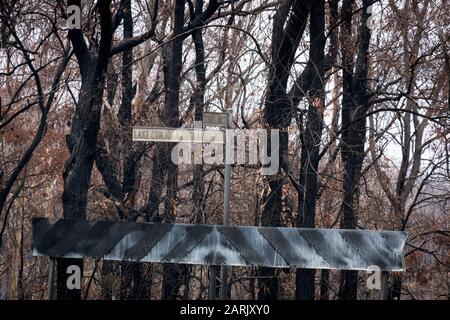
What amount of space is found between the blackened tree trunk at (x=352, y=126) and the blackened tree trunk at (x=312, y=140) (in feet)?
1.98

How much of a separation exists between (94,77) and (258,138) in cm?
290

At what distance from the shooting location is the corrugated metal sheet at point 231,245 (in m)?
8.12

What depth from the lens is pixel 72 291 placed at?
1026 cm

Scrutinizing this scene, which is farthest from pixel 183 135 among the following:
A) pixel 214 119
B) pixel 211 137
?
pixel 214 119

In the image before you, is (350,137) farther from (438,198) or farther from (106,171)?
(106,171)

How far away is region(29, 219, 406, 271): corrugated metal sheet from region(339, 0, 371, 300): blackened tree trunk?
518 centimetres

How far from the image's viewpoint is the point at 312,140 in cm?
1247

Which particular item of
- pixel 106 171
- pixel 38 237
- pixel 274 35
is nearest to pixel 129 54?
pixel 106 171

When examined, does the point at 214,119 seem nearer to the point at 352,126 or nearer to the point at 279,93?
the point at 279,93

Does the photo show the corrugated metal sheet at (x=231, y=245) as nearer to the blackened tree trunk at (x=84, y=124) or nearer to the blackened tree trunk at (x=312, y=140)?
the blackened tree trunk at (x=84, y=124)

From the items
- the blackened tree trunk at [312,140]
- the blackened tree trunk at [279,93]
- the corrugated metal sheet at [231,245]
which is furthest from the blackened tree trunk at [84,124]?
the corrugated metal sheet at [231,245]

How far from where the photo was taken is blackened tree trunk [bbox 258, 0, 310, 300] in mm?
12523

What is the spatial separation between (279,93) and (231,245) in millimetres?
5538

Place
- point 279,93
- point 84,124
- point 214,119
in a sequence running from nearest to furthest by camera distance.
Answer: point 214,119
point 84,124
point 279,93
